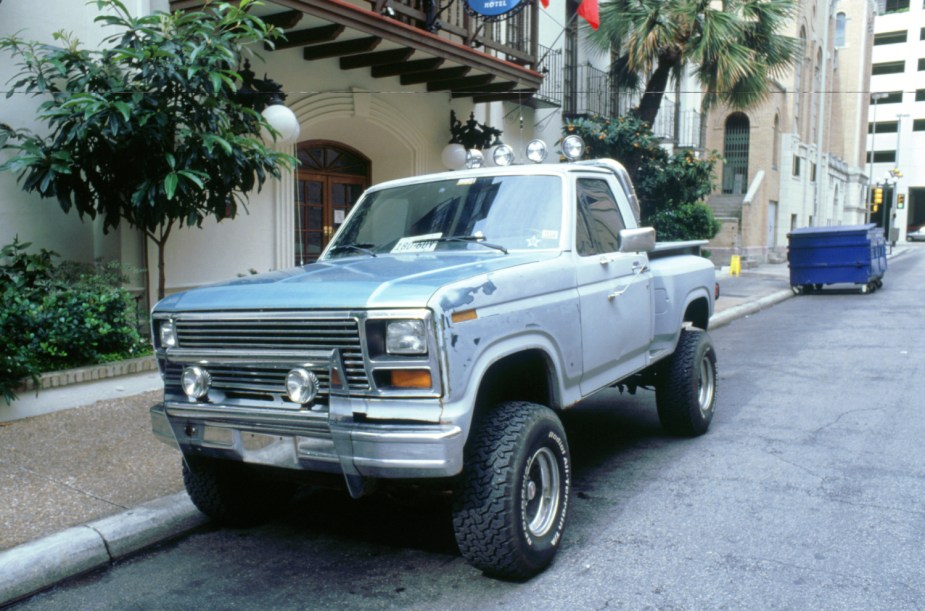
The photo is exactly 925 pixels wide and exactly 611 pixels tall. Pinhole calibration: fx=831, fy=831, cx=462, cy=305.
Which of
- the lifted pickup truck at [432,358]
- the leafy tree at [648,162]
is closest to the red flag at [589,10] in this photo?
the leafy tree at [648,162]

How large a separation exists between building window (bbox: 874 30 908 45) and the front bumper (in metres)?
75.9

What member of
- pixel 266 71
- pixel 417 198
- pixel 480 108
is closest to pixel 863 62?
pixel 480 108

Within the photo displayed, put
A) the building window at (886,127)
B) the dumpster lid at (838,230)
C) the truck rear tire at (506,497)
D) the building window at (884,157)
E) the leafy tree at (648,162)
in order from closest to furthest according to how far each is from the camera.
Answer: the truck rear tire at (506,497) < the leafy tree at (648,162) < the dumpster lid at (838,230) < the building window at (886,127) < the building window at (884,157)

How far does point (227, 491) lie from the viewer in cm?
453

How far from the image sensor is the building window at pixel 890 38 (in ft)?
220

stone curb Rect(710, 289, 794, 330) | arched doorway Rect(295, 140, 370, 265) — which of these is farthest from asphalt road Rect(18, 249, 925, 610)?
stone curb Rect(710, 289, 794, 330)

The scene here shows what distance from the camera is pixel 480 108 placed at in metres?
14.1

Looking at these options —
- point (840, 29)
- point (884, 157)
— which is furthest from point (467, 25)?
point (884, 157)

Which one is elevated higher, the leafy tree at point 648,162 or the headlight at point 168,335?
the leafy tree at point 648,162

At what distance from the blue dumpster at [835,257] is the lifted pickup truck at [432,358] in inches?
602

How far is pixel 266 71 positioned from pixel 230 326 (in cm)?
697

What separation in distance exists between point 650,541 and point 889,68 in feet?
247

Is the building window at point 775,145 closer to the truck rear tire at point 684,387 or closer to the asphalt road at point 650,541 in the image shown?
the asphalt road at point 650,541

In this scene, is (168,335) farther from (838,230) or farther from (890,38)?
(890,38)
